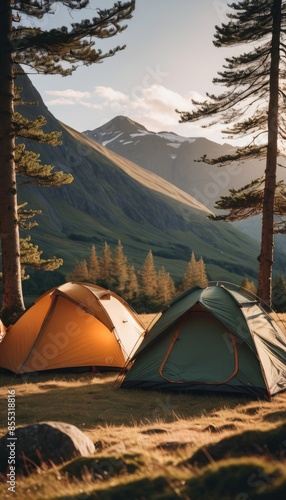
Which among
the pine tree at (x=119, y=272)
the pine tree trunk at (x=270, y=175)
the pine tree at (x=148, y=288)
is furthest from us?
the pine tree at (x=148, y=288)

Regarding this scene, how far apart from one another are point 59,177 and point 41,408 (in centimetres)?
1230

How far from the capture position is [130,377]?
1295 cm

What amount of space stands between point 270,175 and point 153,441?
15788mm

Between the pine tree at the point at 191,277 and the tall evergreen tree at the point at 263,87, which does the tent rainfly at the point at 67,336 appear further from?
the pine tree at the point at 191,277

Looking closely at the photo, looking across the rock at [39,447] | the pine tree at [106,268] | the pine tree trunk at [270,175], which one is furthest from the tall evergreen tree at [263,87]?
the pine tree at [106,268]

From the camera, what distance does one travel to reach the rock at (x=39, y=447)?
6.33m

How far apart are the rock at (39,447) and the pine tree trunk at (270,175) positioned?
15.3 meters

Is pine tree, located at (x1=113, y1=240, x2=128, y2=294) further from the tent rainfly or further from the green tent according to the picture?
the green tent

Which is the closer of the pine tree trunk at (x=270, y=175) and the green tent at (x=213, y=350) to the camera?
the green tent at (x=213, y=350)

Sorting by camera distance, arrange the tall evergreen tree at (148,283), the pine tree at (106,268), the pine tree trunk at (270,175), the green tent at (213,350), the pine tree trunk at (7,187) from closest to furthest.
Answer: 1. the green tent at (213,350)
2. the pine tree trunk at (7,187)
3. the pine tree trunk at (270,175)
4. the pine tree at (106,268)
5. the tall evergreen tree at (148,283)

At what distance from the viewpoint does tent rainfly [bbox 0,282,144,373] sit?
49.1ft

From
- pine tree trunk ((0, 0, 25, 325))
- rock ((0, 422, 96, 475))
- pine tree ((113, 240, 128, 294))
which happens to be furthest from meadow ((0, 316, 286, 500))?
pine tree ((113, 240, 128, 294))

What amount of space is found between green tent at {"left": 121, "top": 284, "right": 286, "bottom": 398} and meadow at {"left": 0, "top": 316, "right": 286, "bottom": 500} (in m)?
0.40

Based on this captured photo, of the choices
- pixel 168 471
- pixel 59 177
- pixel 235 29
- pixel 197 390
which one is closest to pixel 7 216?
pixel 59 177
